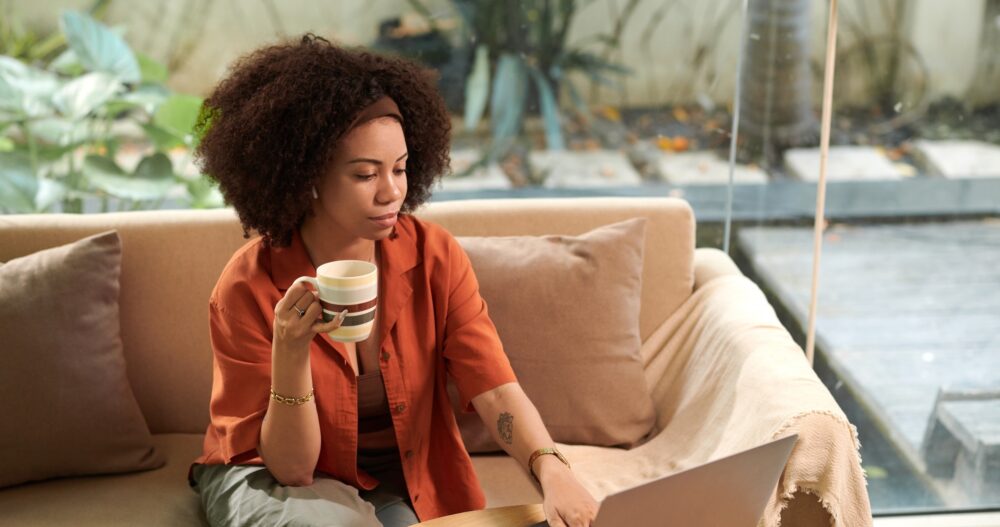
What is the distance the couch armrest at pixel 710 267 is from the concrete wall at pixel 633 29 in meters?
0.63

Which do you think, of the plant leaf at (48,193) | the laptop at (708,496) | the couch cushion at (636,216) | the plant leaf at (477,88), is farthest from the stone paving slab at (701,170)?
the plant leaf at (48,193)

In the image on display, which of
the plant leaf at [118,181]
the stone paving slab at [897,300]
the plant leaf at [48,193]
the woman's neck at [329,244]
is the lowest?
the stone paving slab at [897,300]

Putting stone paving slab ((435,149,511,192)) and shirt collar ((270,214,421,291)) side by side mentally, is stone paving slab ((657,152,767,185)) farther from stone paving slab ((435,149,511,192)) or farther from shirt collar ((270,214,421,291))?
shirt collar ((270,214,421,291))

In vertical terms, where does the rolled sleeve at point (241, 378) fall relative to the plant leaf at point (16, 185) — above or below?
below

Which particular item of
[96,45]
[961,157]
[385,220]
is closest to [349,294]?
[385,220]

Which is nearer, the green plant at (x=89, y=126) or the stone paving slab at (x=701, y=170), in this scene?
the green plant at (x=89, y=126)

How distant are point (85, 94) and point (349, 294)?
5.04ft

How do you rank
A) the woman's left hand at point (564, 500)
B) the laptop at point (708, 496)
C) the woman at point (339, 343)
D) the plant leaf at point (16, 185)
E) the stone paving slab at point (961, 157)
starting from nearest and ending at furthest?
the laptop at point (708, 496) < the woman's left hand at point (564, 500) < the woman at point (339, 343) < the plant leaf at point (16, 185) < the stone paving slab at point (961, 157)

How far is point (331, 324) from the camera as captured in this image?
1.43m

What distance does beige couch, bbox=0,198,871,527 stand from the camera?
1.81m

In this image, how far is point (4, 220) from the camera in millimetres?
2115

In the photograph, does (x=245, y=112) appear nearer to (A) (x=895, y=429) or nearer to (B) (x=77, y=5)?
(B) (x=77, y=5)

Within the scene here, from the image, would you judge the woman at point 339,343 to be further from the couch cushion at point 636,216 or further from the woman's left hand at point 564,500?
the couch cushion at point 636,216

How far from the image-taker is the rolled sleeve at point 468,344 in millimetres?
1771
